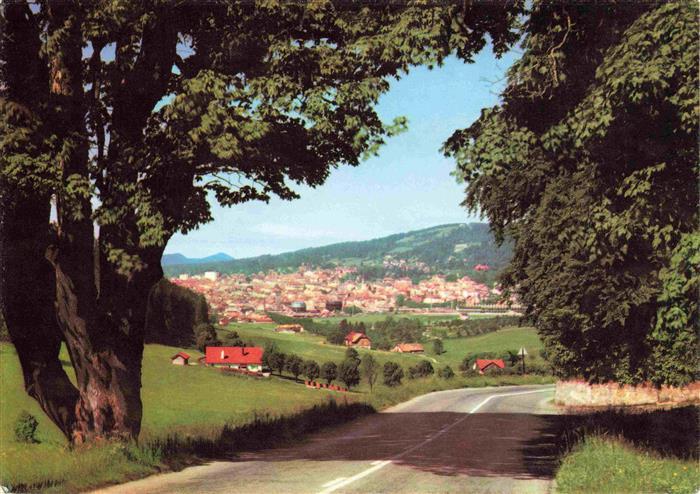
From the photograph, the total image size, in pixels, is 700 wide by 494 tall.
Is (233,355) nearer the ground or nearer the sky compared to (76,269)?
nearer the ground

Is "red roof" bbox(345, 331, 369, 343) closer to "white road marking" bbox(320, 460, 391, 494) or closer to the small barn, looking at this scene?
the small barn

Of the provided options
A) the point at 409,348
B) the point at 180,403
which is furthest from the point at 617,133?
the point at 409,348

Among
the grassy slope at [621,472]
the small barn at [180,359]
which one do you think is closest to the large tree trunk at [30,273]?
the grassy slope at [621,472]

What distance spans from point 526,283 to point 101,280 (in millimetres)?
13316

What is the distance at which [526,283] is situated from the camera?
22.9 meters

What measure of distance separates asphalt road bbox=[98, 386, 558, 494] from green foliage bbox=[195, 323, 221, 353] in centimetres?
11587

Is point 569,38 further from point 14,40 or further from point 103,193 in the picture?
point 14,40

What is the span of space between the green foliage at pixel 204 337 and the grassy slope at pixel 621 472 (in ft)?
423

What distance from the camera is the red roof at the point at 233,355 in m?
129

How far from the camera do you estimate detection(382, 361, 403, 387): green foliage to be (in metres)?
140

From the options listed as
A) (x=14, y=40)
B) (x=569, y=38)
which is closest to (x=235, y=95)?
(x=14, y=40)

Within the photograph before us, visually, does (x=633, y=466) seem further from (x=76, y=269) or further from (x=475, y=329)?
(x=475, y=329)

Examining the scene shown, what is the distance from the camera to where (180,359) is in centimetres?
11256

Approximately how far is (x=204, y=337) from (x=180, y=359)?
27.5 metres
